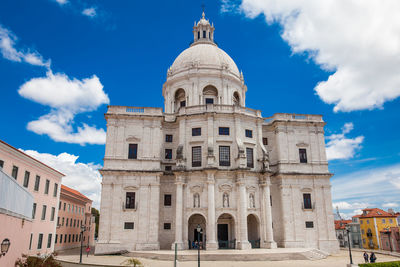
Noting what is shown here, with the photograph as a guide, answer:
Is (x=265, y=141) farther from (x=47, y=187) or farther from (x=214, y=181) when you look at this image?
(x=47, y=187)

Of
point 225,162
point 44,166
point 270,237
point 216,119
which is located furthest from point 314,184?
point 44,166


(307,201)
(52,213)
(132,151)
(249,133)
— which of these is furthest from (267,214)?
(52,213)

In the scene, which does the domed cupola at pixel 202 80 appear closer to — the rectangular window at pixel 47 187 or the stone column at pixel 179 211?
the stone column at pixel 179 211

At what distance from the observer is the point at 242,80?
49812mm

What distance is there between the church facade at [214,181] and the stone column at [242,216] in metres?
0.12

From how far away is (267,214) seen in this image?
120ft

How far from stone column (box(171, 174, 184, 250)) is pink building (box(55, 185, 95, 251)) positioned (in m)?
21.9

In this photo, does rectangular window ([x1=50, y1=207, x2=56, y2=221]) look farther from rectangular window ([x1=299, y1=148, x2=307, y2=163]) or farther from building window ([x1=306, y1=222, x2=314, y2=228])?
rectangular window ([x1=299, y1=148, x2=307, y2=163])

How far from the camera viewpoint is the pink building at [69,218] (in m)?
48.2

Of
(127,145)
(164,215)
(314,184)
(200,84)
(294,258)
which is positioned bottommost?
(294,258)

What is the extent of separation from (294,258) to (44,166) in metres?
29.6

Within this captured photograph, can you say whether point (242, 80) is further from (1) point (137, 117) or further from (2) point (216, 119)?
(1) point (137, 117)

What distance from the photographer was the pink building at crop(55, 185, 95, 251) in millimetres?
48156

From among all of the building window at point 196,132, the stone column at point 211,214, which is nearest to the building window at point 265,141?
the building window at point 196,132
